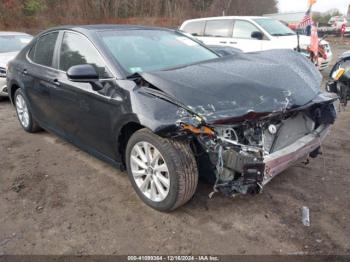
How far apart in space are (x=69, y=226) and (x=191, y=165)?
1207 mm

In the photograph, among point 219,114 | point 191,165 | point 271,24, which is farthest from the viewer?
point 271,24

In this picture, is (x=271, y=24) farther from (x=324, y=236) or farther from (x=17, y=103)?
(x=324, y=236)

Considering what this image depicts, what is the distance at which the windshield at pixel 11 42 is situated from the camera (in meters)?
7.97

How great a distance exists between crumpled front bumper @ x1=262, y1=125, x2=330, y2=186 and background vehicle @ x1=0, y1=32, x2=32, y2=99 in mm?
6310

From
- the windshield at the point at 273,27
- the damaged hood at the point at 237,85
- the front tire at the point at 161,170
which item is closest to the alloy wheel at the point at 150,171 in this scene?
the front tire at the point at 161,170

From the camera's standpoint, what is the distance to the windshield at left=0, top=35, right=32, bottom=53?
26.1ft

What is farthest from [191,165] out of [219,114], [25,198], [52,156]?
[52,156]

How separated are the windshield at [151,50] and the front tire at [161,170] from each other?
0.75 meters

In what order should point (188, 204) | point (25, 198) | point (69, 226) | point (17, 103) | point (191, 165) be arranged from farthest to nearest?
point (17, 103) < point (25, 198) < point (188, 204) < point (69, 226) < point (191, 165)

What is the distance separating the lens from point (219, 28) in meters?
10.0

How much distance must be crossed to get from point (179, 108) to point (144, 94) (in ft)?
1.31

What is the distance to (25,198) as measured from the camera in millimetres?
3402

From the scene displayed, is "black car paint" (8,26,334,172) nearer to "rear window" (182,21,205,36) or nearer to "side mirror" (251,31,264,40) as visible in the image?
"side mirror" (251,31,264,40)

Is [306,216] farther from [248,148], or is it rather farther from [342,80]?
[342,80]
